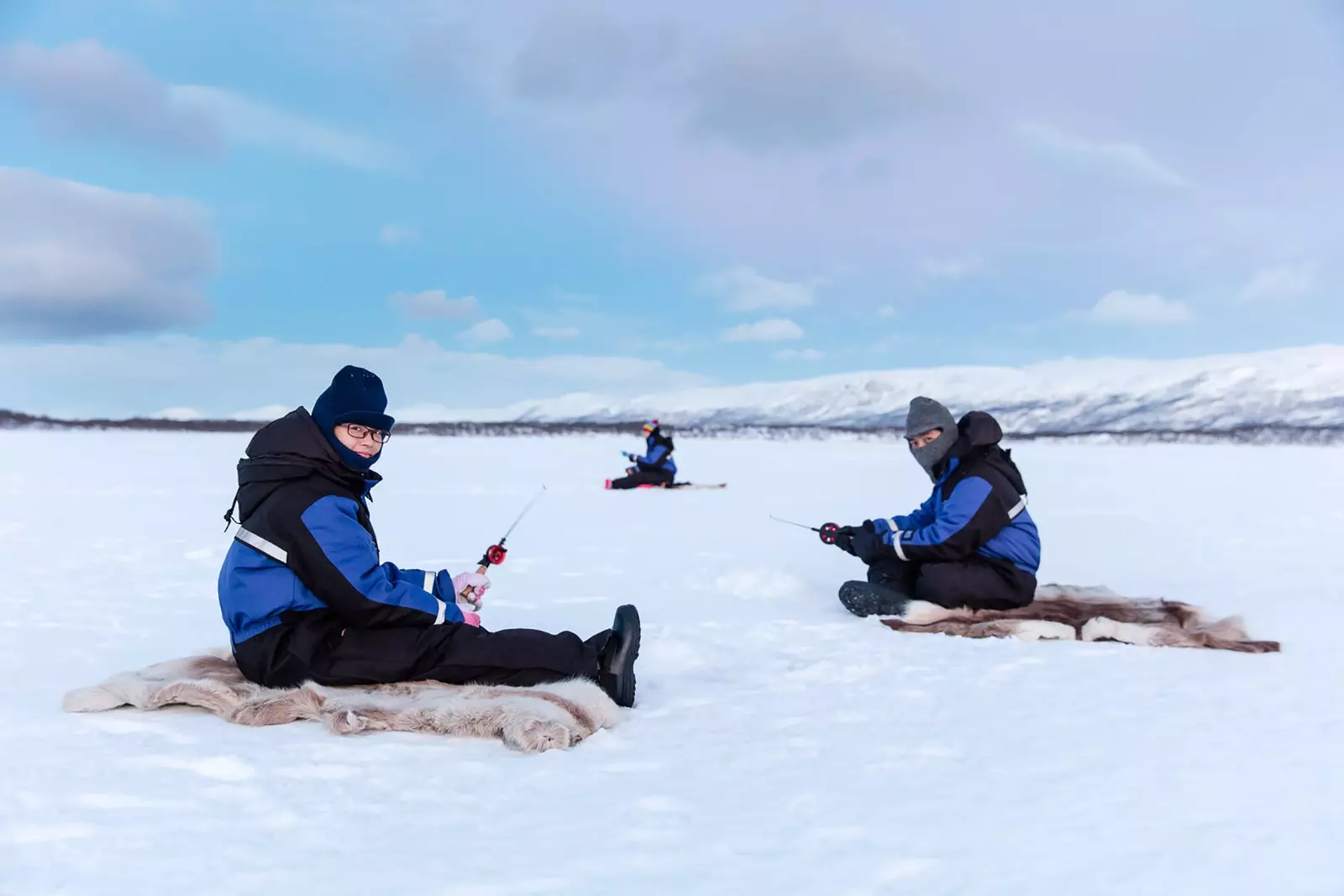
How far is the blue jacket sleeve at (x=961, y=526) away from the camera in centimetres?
456

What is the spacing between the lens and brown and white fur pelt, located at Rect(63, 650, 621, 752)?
289 cm

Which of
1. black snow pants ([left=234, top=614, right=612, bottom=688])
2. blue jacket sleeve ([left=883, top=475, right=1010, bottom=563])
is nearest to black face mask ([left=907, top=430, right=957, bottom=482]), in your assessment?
blue jacket sleeve ([left=883, top=475, right=1010, bottom=563])

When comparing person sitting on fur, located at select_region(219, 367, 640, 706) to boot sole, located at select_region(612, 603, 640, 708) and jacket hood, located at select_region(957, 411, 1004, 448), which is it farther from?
jacket hood, located at select_region(957, 411, 1004, 448)

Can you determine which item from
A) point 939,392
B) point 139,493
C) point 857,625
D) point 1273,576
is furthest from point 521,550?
point 939,392

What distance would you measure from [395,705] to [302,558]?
541mm

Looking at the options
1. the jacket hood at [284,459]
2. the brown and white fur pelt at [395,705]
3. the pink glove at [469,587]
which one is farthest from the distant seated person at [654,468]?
the jacket hood at [284,459]

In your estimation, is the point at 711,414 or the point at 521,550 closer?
the point at 521,550

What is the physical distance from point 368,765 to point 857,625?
8.57 ft

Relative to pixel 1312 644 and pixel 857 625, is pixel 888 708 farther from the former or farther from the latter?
pixel 1312 644

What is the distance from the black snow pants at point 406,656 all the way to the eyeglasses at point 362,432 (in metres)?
0.59

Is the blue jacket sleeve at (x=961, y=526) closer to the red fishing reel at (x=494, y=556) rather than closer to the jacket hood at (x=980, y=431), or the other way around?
the jacket hood at (x=980, y=431)

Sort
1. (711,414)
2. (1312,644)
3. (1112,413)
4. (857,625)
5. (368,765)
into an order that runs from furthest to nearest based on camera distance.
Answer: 1. (711,414)
2. (1112,413)
3. (857,625)
4. (1312,644)
5. (368,765)

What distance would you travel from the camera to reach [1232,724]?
307cm

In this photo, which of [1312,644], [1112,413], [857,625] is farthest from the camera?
[1112,413]
